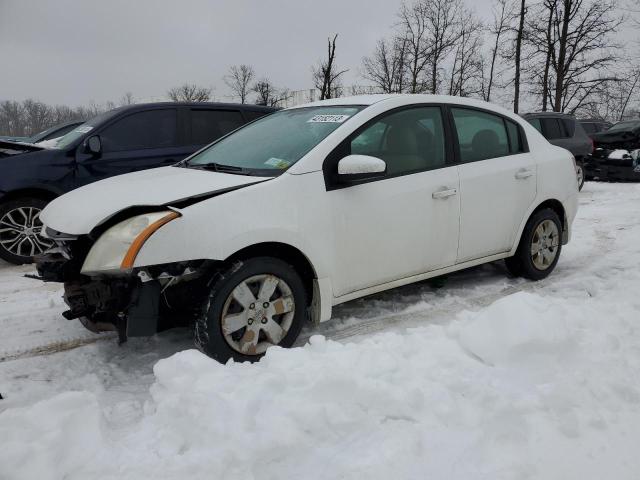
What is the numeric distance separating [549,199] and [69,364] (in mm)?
4086

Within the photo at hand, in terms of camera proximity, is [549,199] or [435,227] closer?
[435,227]

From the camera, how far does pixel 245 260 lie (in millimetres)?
2844

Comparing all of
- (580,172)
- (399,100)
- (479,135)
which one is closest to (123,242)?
(399,100)

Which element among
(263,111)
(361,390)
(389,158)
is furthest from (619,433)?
(263,111)

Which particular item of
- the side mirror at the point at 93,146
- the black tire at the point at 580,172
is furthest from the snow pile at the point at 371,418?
the black tire at the point at 580,172

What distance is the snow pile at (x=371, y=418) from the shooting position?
1.92 meters

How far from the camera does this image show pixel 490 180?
4.06m

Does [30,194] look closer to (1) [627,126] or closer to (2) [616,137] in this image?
(2) [616,137]

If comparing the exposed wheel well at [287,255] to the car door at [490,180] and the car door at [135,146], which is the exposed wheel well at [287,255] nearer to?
the car door at [490,180]

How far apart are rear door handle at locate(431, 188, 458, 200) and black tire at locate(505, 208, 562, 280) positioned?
3.67ft

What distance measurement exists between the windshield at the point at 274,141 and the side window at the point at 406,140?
0.20 meters

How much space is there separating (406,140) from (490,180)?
0.85 metres

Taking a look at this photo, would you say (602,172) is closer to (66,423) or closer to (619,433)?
(619,433)

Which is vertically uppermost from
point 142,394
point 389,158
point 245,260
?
point 389,158
